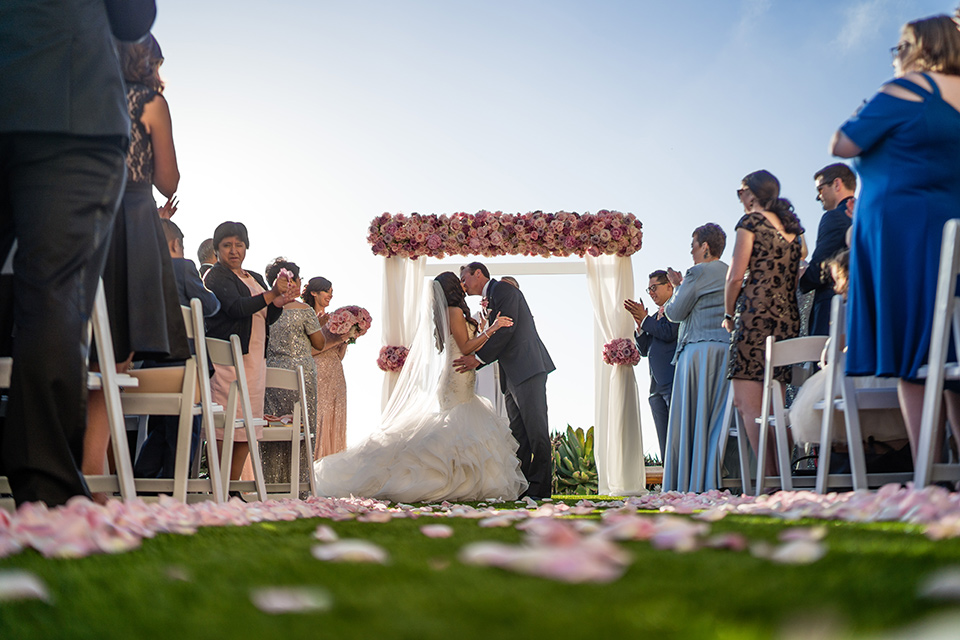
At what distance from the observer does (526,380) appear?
256 inches

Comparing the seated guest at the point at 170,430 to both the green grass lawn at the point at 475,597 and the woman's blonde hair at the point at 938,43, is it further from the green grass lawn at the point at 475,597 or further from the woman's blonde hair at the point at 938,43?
the woman's blonde hair at the point at 938,43

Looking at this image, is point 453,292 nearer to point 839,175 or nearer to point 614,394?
point 614,394

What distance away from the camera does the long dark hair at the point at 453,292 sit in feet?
22.3

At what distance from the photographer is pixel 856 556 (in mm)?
1036

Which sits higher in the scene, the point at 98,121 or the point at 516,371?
the point at 98,121

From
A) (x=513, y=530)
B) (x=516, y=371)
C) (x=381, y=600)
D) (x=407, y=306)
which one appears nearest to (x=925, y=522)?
(x=513, y=530)

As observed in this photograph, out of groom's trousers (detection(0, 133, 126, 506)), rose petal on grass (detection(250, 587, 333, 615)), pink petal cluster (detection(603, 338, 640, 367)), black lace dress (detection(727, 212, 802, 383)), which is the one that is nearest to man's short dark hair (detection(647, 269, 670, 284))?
pink petal cluster (detection(603, 338, 640, 367))

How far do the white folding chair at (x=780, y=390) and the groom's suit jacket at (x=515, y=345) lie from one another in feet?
8.27

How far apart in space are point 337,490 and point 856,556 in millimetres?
5350

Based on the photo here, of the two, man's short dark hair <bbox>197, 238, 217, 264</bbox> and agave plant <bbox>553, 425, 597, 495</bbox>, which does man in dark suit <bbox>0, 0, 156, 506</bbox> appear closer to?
man's short dark hair <bbox>197, 238, 217, 264</bbox>

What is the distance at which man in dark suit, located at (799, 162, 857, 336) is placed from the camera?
4414 mm

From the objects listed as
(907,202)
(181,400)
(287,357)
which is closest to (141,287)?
(181,400)

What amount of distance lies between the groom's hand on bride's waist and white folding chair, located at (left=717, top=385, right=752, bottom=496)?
2.07m

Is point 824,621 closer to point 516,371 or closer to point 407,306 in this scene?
point 516,371
